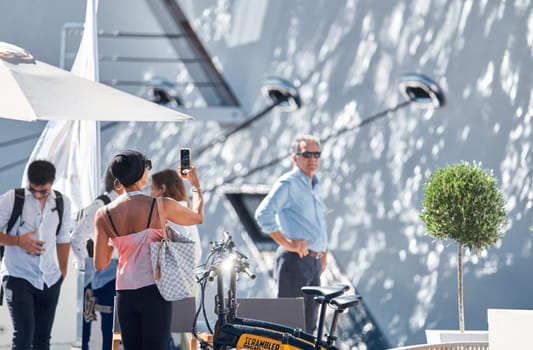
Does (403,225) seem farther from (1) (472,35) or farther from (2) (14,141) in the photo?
(2) (14,141)

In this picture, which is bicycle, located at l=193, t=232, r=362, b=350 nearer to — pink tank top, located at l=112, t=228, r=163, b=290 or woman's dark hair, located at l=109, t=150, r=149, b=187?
pink tank top, located at l=112, t=228, r=163, b=290

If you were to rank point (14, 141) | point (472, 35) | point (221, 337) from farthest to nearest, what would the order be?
1. point (14, 141)
2. point (472, 35)
3. point (221, 337)

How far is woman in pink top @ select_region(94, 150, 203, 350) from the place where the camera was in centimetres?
475

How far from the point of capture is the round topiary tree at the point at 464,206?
21.1ft

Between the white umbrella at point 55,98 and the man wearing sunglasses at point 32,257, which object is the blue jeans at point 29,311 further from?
the white umbrella at point 55,98

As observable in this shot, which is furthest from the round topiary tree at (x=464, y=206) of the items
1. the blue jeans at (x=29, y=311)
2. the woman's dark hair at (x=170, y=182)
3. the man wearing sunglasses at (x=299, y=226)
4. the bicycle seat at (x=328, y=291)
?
the blue jeans at (x=29, y=311)

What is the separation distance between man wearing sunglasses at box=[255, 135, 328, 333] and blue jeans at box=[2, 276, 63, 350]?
4.70ft

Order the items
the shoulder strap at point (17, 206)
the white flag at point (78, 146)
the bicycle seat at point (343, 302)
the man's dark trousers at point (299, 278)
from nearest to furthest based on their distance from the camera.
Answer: the bicycle seat at point (343, 302) < the shoulder strap at point (17, 206) < the man's dark trousers at point (299, 278) < the white flag at point (78, 146)

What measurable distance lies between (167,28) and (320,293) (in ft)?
16.1

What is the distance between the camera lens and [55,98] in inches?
239

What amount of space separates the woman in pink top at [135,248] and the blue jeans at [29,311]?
1.36m

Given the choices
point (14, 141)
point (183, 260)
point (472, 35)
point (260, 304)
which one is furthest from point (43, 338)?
point (14, 141)

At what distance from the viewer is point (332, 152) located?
27.7ft

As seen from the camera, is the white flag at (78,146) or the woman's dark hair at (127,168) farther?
the white flag at (78,146)
